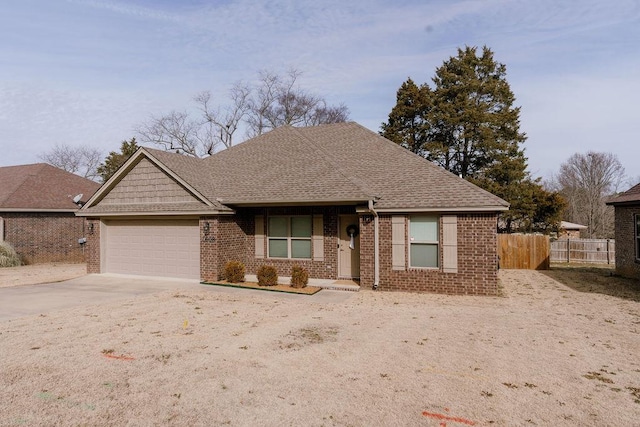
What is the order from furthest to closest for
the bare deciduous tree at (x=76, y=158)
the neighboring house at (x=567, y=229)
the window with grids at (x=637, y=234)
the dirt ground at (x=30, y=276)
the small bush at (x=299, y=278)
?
the bare deciduous tree at (x=76, y=158) → the neighboring house at (x=567, y=229) → the window with grids at (x=637, y=234) → the dirt ground at (x=30, y=276) → the small bush at (x=299, y=278)

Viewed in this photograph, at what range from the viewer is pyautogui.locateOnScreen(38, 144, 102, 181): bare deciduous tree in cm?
5084

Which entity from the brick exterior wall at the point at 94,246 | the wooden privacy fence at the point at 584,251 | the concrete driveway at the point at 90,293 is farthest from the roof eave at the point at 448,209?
the wooden privacy fence at the point at 584,251

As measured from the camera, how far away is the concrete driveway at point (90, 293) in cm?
952

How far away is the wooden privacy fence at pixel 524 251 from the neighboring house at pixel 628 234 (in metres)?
2.94

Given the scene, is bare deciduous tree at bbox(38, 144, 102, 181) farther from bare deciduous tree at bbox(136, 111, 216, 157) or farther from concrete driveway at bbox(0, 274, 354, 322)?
concrete driveway at bbox(0, 274, 354, 322)

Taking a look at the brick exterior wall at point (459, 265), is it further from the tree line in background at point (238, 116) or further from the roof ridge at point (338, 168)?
the tree line in background at point (238, 116)

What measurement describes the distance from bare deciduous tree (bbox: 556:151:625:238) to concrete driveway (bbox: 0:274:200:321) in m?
40.9

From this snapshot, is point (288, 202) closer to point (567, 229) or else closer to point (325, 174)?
point (325, 174)

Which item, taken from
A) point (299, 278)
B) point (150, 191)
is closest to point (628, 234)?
point (299, 278)

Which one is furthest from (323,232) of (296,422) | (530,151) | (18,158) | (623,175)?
(18,158)

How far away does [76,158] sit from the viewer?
52.0 meters

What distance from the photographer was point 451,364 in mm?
5742

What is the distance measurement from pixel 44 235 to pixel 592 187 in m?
48.5

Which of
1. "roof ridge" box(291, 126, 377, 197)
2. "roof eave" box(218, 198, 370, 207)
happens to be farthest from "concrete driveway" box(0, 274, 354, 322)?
"roof ridge" box(291, 126, 377, 197)
